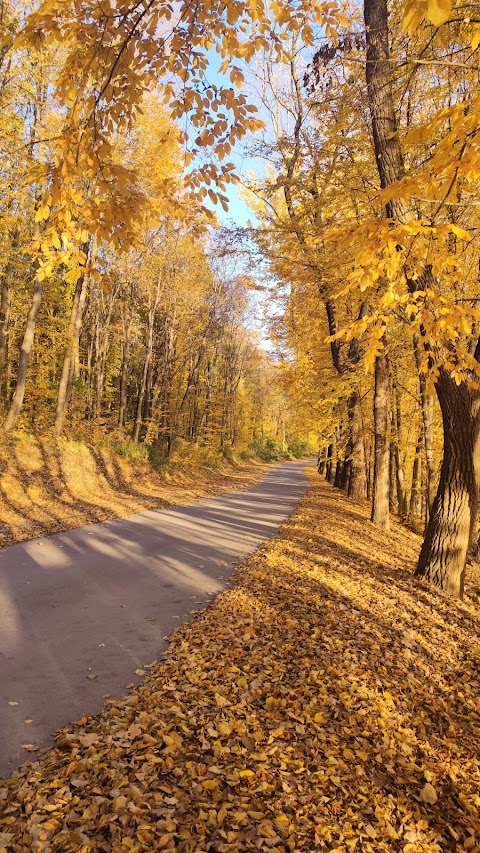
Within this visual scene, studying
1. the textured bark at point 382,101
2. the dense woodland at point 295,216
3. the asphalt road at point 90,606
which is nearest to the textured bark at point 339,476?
the dense woodland at point 295,216

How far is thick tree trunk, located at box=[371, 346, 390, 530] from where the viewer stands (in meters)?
12.2

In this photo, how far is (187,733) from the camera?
330cm

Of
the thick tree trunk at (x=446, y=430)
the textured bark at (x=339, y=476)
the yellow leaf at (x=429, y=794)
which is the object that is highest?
the thick tree trunk at (x=446, y=430)

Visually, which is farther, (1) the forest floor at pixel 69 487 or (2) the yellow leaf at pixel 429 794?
(1) the forest floor at pixel 69 487

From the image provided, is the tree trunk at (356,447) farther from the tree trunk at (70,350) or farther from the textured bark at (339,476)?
the tree trunk at (70,350)

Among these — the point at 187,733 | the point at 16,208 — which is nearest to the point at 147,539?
the point at 187,733

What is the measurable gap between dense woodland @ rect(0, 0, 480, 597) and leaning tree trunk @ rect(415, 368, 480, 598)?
30mm

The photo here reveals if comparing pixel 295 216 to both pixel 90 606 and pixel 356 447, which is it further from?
pixel 90 606

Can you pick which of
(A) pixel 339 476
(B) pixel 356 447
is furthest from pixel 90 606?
(A) pixel 339 476

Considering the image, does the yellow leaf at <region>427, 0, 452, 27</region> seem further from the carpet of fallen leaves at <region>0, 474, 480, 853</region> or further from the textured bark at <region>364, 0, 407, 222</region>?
the textured bark at <region>364, 0, 407, 222</region>

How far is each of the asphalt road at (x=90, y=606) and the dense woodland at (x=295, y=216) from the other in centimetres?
331

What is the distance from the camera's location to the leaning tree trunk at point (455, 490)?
6555mm

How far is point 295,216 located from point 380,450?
6445 mm

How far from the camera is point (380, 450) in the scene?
12.1 metres
